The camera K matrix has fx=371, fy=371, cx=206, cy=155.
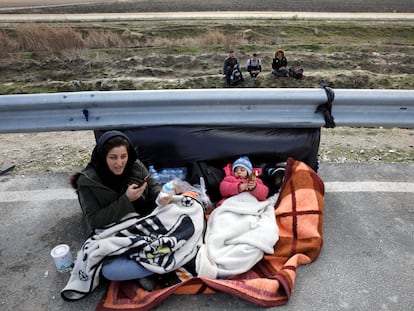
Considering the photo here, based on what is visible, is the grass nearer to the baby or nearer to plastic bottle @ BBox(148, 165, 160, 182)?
plastic bottle @ BBox(148, 165, 160, 182)

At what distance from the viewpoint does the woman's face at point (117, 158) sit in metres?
2.60

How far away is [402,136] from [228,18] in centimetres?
1891

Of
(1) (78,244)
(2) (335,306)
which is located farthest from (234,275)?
(1) (78,244)

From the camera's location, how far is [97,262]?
7.97ft

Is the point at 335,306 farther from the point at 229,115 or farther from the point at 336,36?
the point at 336,36

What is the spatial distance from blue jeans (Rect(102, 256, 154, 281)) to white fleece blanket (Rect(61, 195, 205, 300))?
4 centimetres

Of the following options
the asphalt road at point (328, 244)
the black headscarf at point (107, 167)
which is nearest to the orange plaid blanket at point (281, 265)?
the asphalt road at point (328, 244)

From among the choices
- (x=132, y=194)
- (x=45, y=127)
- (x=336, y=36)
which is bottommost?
(x=336, y=36)

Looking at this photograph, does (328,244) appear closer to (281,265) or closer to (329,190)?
(281,265)

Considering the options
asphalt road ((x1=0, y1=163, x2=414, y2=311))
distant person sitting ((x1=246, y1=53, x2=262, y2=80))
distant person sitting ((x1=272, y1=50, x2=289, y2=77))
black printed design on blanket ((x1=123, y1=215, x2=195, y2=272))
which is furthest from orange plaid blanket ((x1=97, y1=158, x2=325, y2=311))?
distant person sitting ((x1=272, y1=50, x2=289, y2=77))

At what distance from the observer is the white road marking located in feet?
10.8

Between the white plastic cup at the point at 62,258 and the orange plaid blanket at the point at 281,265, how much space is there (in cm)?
35

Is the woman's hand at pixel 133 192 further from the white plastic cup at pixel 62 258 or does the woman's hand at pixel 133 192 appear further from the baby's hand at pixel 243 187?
the baby's hand at pixel 243 187

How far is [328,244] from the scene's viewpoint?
2775mm
